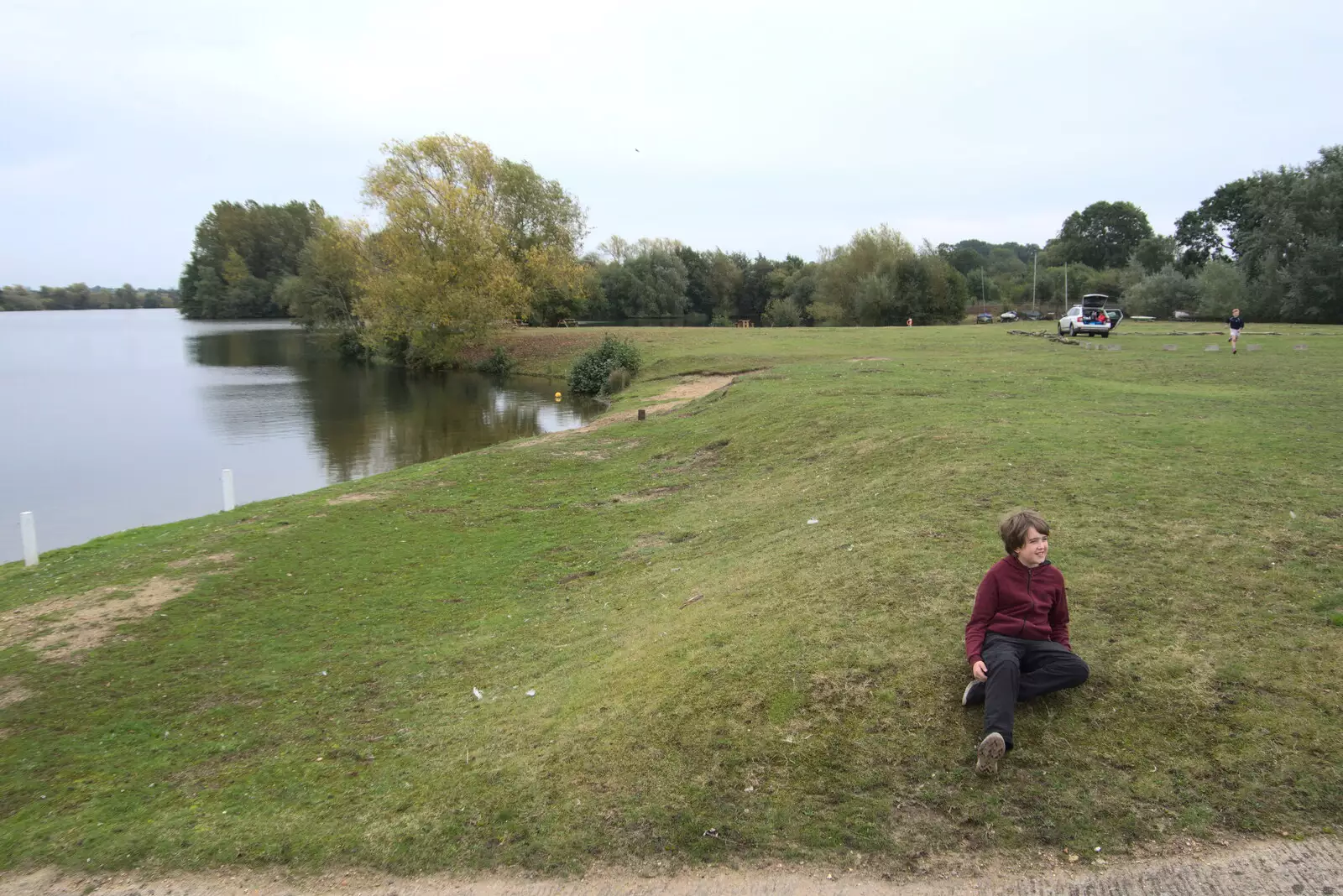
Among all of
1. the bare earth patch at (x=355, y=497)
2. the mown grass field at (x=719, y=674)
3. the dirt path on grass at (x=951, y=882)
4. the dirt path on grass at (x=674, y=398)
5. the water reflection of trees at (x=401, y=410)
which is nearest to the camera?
the dirt path on grass at (x=951, y=882)

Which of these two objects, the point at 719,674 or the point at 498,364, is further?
the point at 498,364

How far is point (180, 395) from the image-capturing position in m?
42.1

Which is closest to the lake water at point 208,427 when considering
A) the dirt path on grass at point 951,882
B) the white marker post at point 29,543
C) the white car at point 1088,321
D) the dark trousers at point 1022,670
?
the white marker post at point 29,543

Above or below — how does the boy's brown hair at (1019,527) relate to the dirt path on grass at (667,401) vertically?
above

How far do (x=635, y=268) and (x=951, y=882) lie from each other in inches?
3859

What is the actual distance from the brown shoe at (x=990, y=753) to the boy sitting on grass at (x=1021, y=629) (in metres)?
0.23

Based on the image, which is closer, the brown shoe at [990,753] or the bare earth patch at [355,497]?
the brown shoe at [990,753]

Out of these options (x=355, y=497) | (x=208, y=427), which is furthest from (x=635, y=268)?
(x=355, y=497)

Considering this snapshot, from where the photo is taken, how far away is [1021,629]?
209 inches

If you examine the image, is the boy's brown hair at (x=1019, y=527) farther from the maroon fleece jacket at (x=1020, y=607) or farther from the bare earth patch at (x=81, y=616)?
the bare earth patch at (x=81, y=616)

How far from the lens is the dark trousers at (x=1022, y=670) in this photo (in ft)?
16.2

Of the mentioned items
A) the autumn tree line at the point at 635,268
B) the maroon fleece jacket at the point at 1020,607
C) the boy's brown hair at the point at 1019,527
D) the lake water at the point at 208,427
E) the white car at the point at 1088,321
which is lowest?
the lake water at the point at 208,427

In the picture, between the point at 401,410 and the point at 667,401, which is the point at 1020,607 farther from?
the point at 401,410

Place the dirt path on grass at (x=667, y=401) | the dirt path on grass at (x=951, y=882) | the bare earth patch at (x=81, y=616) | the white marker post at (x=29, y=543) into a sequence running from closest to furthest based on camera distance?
the dirt path on grass at (x=951, y=882)
the bare earth patch at (x=81, y=616)
the white marker post at (x=29, y=543)
the dirt path on grass at (x=667, y=401)
